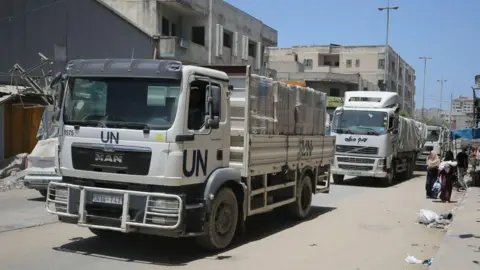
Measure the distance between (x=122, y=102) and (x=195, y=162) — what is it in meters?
1.26

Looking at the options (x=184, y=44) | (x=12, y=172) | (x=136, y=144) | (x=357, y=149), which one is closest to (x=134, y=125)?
(x=136, y=144)

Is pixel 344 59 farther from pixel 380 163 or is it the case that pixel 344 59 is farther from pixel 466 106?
pixel 380 163

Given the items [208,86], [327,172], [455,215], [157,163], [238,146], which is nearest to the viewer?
[157,163]

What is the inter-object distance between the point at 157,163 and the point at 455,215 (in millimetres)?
7968

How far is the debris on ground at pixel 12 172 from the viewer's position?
15.1m

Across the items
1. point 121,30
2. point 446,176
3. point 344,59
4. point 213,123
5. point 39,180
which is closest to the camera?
point 213,123

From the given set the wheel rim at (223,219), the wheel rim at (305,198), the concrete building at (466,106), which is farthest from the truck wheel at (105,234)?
the concrete building at (466,106)

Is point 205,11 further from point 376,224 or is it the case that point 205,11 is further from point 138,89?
point 138,89

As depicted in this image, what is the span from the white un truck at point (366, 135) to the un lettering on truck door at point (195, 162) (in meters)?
12.8

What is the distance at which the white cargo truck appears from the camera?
107 ft

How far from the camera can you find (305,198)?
11.4 meters

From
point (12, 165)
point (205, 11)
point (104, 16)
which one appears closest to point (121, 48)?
point (104, 16)

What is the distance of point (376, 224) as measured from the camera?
36.2ft

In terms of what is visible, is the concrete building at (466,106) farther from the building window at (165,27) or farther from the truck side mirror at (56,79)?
the truck side mirror at (56,79)
